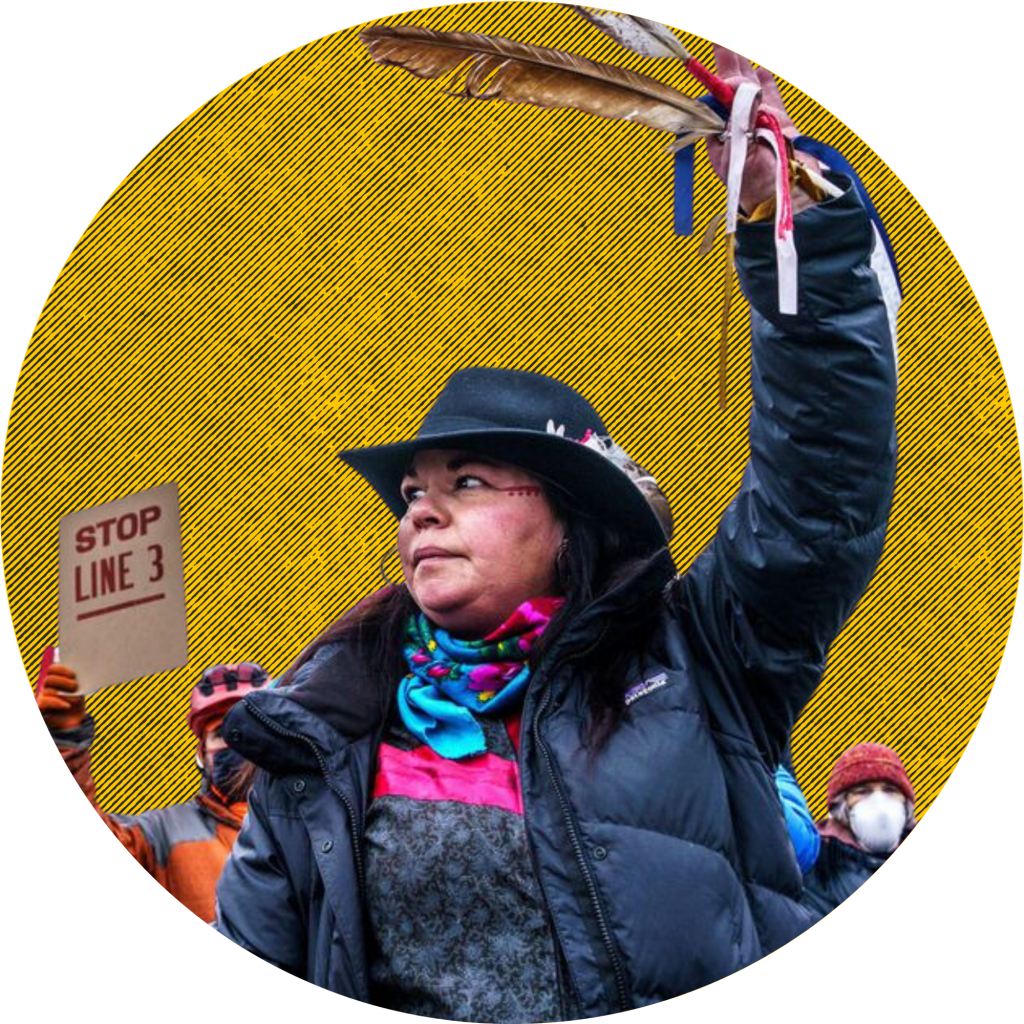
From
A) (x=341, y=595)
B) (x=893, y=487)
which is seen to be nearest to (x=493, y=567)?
(x=341, y=595)

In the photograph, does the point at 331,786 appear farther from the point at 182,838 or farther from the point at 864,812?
the point at 864,812

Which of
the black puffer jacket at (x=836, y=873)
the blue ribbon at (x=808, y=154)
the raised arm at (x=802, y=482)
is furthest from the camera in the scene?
the black puffer jacket at (x=836, y=873)

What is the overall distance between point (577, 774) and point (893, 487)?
3.38 feet

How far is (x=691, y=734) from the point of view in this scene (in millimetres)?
4848

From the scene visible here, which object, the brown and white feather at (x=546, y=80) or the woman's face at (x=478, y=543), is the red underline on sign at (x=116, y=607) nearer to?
the woman's face at (x=478, y=543)

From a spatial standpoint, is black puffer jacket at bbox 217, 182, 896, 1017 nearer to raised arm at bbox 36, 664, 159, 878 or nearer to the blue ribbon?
the blue ribbon

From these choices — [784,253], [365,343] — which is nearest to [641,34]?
[784,253]

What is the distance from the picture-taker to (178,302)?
5348mm

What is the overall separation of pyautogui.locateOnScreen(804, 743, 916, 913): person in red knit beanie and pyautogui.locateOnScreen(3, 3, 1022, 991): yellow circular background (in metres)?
0.05

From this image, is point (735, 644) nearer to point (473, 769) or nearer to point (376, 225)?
point (473, 769)

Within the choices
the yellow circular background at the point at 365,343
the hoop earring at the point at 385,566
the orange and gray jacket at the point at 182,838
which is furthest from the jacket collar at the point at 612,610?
the orange and gray jacket at the point at 182,838

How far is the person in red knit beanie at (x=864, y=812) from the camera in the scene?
518 cm

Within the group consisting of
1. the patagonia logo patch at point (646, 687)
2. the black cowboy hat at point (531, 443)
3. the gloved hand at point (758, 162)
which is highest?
the gloved hand at point (758, 162)

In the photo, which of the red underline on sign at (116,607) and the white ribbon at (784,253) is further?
the red underline on sign at (116,607)
